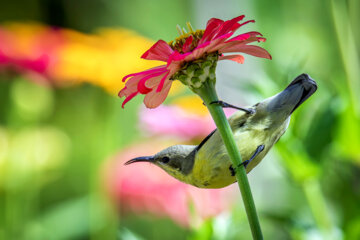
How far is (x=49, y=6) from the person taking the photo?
1.80 m

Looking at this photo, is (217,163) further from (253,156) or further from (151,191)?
(151,191)

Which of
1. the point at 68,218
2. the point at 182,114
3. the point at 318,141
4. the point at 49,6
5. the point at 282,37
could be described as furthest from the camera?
the point at 49,6

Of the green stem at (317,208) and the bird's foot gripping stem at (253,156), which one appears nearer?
the bird's foot gripping stem at (253,156)

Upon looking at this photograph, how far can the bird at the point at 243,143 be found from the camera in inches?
11.2

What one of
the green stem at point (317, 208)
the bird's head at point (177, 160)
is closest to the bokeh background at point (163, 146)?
Result: the green stem at point (317, 208)

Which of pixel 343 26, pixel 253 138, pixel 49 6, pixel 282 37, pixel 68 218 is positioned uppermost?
pixel 49 6

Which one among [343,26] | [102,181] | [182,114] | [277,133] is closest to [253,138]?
[277,133]

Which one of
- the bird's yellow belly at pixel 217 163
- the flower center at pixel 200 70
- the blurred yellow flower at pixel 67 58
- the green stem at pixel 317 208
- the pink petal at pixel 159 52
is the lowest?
the green stem at pixel 317 208

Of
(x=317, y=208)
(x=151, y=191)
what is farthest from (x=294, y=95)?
(x=151, y=191)

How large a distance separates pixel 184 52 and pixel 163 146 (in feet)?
1.99

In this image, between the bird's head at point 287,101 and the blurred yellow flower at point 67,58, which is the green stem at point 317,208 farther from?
the blurred yellow flower at point 67,58

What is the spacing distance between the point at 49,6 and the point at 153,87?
1.62 meters

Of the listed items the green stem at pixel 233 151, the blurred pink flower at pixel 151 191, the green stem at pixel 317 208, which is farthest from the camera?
the blurred pink flower at pixel 151 191

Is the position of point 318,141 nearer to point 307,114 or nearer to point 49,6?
point 307,114
